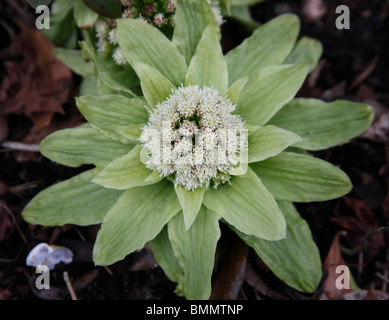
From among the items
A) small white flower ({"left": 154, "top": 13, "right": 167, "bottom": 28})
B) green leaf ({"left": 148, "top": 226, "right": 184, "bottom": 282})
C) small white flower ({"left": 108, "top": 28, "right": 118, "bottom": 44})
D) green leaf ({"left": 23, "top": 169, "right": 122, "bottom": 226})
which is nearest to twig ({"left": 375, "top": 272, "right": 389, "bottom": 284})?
green leaf ({"left": 148, "top": 226, "right": 184, "bottom": 282})

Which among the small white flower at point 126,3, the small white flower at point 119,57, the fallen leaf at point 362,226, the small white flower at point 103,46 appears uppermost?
the small white flower at point 126,3

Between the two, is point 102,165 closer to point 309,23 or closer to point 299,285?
point 299,285

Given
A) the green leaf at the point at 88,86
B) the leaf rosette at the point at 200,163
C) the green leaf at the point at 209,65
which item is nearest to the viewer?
the leaf rosette at the point at 200,163

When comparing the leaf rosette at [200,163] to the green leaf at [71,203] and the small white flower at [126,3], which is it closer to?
the green leaf at [71,203]

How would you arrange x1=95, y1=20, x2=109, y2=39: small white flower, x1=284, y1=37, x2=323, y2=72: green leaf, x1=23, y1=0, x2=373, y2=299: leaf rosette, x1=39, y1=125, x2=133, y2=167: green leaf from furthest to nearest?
x1=284, y1=37, x2=323, y2=72: green leaf
x1=95, y1=20, x2=109, y2=39: small white flower
x1=39, y1=125, x2=133, y2=167: green leaf
x1=23, y1=0, x2=373, y2=299: leaf rosette

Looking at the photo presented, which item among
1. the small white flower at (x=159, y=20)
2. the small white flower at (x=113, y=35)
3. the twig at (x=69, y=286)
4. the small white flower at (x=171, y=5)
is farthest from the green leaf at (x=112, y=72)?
the twig at (x=69, y=286)

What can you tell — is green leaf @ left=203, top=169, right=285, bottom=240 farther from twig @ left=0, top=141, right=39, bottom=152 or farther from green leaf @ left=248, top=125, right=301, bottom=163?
twig @ left=0, top=141, right=39, bottom=152

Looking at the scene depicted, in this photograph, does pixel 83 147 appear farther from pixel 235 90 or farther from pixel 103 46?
pixel 235 90
